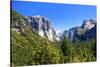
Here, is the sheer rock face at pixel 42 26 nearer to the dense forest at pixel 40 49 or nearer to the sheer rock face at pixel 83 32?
the dense forest at pixel 40 49

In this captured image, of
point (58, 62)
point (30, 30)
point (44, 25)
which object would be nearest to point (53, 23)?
point (44, 25)

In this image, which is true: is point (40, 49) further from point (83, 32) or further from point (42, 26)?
point (83, 32)

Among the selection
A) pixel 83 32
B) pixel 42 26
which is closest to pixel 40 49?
pixel 42 26

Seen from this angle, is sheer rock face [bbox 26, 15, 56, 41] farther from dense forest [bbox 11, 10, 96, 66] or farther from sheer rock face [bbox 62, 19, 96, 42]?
sheer rock face [bbox 62, 19, 96, 42]

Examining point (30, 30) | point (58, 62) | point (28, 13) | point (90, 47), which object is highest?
point (28, 13)

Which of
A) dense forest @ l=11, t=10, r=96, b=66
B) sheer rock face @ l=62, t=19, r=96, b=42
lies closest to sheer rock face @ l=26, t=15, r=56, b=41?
dense forest @ l=11, t=10, r=96, b=66

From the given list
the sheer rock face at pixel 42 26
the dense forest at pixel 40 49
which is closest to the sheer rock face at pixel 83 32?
the dense forest at pixel 40 49
